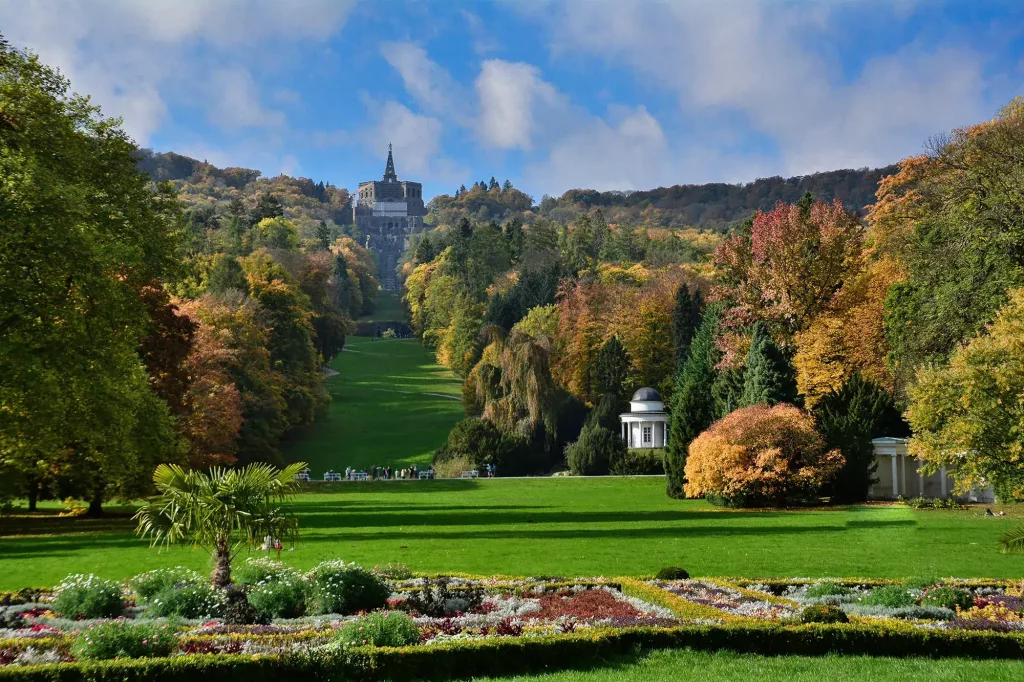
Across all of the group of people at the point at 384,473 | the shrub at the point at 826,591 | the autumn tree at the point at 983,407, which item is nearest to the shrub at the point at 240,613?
the shrub at the point at 826,591

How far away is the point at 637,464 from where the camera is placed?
5238 cm

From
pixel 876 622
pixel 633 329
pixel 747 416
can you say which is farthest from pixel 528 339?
pixel 876 622

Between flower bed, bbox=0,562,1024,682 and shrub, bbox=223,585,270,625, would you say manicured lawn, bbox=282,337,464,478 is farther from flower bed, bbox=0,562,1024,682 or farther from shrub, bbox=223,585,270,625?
shrub, bbox=223,585,270,625

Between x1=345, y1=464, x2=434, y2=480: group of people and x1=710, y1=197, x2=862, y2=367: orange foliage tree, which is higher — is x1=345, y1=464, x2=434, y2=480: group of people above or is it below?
below

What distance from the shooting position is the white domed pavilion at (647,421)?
185 ft

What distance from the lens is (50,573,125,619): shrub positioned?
12.8 meters

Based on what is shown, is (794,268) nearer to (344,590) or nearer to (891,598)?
(891,598)

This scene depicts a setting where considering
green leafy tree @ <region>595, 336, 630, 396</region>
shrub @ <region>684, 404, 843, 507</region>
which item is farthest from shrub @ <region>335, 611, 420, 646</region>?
green leafy tree @ <region>595, 336, 630, 396</region>

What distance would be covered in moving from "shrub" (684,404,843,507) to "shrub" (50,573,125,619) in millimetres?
25388

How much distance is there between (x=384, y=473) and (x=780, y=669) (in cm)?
4858

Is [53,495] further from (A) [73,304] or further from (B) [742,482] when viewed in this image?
(B) [742,482]

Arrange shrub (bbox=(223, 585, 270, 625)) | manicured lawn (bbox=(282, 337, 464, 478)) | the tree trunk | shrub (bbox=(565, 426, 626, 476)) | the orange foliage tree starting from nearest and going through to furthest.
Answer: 1. shrub (bbox=(223, 585, 270, 625))
2. the tree trunk
3. the orange foliage tree
4. shrub (bbox=(565, 426, 626, 476))
5. manicured lawn (bbox=(282, 337, 464, 478))

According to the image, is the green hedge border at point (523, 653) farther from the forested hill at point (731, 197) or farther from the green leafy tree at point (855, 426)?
the forested hill at point (731, 197)

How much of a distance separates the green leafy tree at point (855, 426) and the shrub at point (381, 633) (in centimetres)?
2956
